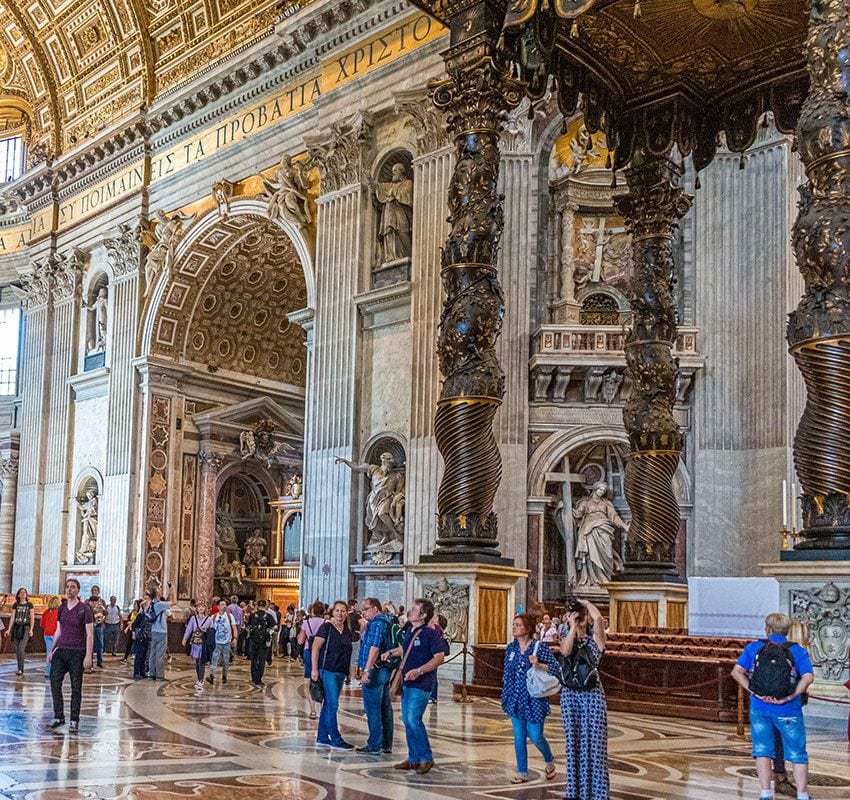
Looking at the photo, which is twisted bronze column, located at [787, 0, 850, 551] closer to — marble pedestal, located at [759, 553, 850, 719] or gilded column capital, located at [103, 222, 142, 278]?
marble pedestal, located at [759, 553, 850, 719]

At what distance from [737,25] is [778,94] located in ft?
4.11

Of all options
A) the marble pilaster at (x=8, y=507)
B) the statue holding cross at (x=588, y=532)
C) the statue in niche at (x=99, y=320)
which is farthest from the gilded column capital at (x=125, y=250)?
the statue holding cross at (x=588, y=532)

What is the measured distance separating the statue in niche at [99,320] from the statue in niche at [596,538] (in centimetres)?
1397

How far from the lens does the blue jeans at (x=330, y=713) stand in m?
8.41

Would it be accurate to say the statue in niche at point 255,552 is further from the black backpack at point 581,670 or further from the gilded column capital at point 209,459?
the black backpack at point 581,670

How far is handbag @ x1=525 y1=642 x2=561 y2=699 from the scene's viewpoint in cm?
663

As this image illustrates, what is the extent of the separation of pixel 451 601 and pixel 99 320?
775 inches

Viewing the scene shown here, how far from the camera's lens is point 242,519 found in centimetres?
2847

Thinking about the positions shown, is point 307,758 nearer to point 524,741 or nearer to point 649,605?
point 524,741

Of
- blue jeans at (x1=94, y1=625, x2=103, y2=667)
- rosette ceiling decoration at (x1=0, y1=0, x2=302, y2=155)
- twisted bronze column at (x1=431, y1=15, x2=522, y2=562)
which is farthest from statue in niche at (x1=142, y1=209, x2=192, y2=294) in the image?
twisted bronze column at (x1=431, y1=15, x2=522, y2=562)

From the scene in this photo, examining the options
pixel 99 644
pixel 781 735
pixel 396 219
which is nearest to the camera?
pixel 781 735

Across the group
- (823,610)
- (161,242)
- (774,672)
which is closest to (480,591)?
(823,610)

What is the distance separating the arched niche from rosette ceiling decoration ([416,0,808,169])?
26.0ft

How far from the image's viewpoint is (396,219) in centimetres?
1984
